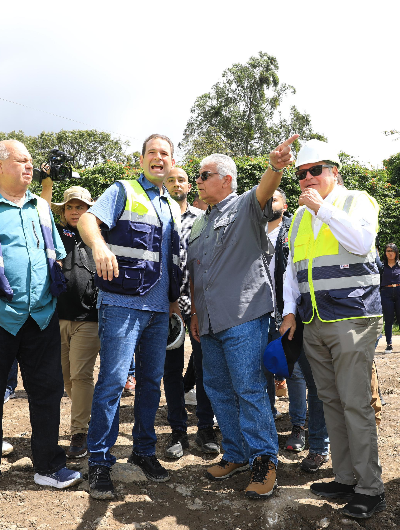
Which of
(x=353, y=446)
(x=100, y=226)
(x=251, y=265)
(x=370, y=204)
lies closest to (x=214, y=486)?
(x=353, y=446)

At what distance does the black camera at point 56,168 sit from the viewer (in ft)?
13.6

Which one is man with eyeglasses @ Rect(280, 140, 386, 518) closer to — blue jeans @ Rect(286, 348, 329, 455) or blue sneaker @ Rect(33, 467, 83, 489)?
blue jeans @ Rect(286, 348, 329, 455)

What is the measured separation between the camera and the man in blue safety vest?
2.94m

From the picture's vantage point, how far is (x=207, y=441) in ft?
12.7

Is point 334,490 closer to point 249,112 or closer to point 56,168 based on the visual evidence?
point 56,168

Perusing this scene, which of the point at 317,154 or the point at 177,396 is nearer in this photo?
the point at 317,154

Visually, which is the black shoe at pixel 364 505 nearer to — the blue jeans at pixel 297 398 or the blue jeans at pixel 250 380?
the blue jeans at pixel 250 380

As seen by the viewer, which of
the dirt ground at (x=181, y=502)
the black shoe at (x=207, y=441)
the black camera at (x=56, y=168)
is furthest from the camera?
the black camera at (x=56, y=168)

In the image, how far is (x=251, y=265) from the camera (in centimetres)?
315

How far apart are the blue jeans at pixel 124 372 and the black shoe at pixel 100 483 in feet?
0.16

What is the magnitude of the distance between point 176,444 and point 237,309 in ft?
4.64

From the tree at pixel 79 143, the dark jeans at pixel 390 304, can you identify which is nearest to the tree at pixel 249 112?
the tree at pixel 79 143

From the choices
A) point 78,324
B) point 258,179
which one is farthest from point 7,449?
point 258,179

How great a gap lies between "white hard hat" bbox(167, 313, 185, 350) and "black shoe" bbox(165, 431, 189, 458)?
82cm
